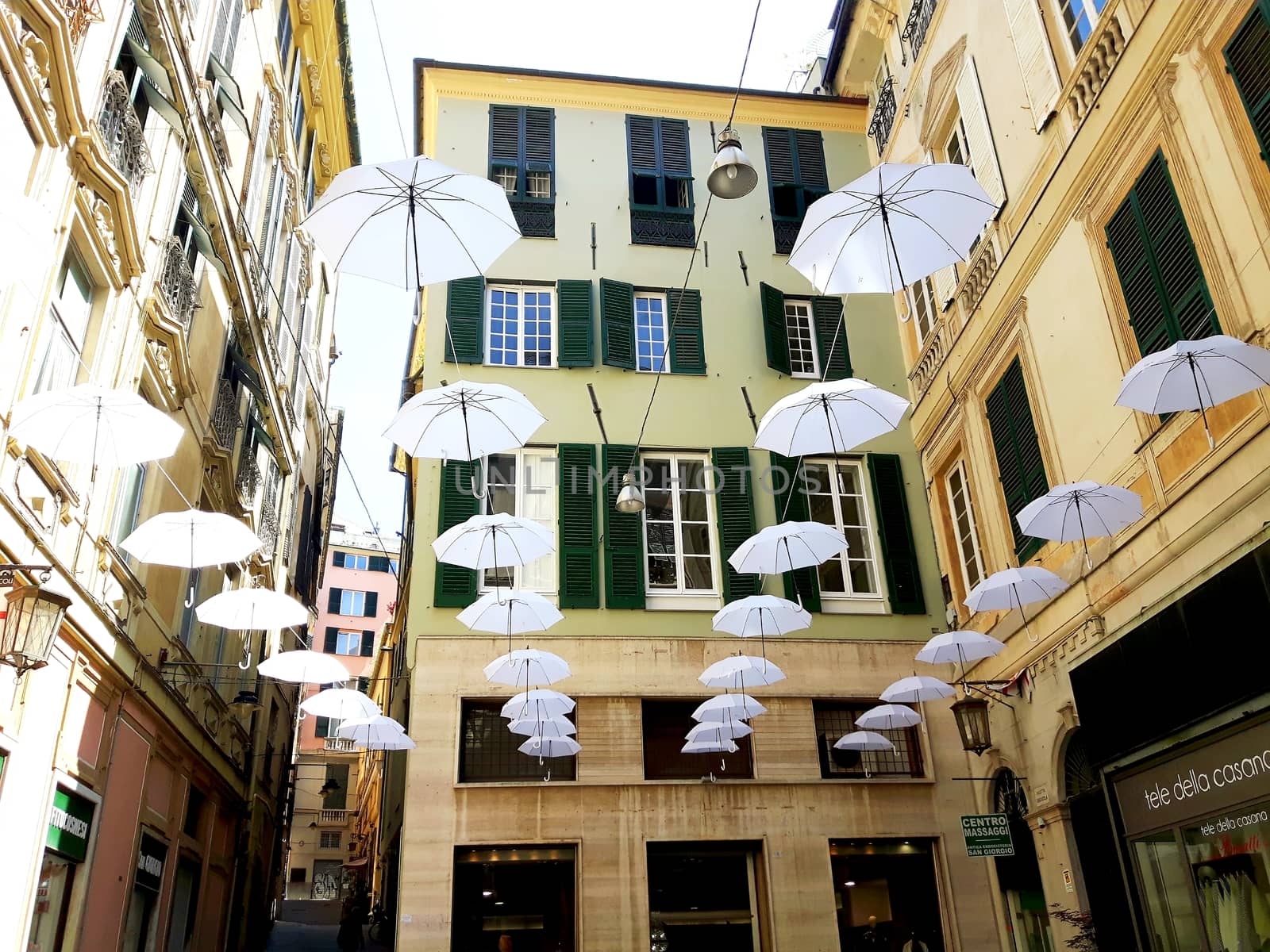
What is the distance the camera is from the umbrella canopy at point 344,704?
13484mm

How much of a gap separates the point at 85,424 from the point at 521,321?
10565 millimetres

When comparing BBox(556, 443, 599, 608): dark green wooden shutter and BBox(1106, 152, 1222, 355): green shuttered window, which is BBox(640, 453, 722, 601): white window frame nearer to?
BBox(556, 443, 599, 608): dark green wooden shutter

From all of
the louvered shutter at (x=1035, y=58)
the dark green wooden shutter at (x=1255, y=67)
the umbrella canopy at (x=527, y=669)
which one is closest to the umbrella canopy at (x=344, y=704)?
the umbrella canopy at (x=527, y=669)

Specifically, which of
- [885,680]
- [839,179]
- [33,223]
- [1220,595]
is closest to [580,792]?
[885,680]

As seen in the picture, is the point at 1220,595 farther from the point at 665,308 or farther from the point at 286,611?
the point at 665,308

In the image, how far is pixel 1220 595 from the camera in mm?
9039

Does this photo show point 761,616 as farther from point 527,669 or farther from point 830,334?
point 830,334

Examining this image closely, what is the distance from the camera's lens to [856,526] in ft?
56.7

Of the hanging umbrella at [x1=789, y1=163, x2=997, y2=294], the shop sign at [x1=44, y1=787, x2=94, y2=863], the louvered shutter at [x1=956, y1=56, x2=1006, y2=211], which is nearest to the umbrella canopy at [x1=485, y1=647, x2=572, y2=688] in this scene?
the shop sign at [x1=44, y1=787, x2=94, y2=863]

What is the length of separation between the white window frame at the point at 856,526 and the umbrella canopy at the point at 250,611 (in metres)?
8.75

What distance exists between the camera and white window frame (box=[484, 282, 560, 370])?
17469 mm

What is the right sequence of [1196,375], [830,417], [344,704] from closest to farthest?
[1196,375]
[830,417]
[344,704]

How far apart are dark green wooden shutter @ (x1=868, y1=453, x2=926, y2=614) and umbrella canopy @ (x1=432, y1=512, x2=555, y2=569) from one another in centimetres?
664

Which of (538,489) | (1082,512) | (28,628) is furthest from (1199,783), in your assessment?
(538,489)
